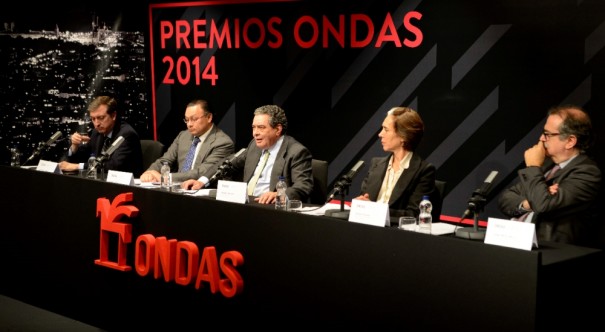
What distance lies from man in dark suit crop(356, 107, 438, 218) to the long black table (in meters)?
0.62

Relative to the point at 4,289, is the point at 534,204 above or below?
above

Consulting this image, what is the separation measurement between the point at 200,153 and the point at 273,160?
0.75 meters

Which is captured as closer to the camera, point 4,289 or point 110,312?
point 110,312

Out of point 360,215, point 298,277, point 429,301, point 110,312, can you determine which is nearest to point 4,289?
point 110,312

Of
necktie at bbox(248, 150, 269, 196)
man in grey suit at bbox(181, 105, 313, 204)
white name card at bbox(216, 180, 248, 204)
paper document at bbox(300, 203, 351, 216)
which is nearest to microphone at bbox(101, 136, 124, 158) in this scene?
man in grey suit at bbox(181, 105, 313, 204)

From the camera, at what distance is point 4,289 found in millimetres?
5098

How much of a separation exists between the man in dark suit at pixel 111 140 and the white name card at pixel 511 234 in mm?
3106

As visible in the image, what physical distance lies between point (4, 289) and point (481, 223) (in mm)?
3081

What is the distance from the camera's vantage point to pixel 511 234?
279 cm

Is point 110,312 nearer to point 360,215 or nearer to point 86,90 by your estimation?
point 360,215

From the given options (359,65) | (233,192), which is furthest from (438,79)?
(233,192)

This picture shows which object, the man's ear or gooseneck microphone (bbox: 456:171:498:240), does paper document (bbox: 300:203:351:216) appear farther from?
the man's ear

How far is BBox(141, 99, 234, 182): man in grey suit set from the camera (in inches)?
203

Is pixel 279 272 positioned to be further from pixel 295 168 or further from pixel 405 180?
pixel 295 168
